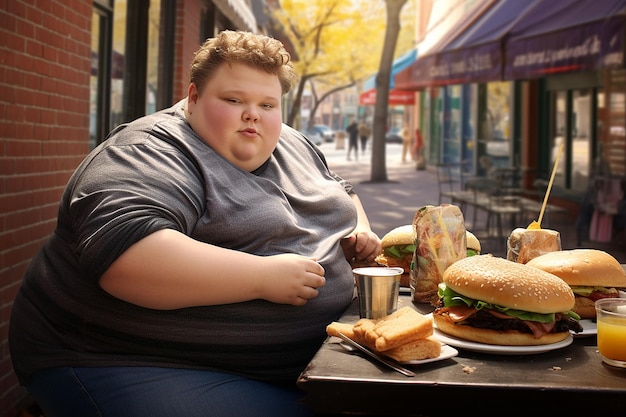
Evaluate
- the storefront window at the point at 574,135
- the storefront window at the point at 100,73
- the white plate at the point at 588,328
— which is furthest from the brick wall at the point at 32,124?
the storefront window at the point at 574,135

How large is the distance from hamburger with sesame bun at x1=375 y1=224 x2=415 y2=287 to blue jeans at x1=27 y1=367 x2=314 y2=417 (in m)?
0.89

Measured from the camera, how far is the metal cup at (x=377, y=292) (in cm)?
227

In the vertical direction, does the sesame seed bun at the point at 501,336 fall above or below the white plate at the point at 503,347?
above

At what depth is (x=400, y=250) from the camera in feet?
9.61

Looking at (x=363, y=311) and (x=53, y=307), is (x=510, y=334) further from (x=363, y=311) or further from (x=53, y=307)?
(x=53, y=307)

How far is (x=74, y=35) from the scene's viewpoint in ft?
15.2

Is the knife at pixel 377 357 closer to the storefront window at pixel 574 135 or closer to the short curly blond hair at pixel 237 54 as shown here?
the short curly blond hair at pixel 237 54

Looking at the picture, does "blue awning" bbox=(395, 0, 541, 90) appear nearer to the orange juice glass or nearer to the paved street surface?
the paved street surface

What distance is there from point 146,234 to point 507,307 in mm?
978

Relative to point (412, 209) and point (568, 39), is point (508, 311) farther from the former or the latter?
point (412, 209)

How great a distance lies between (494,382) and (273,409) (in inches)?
26.6

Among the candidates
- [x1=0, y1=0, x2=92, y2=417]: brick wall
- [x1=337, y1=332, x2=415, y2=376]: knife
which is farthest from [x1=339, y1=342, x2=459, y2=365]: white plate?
[x1=0, y1=0, x2=92, y2=417]: brick wall

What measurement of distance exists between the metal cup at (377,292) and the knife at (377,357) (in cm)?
28

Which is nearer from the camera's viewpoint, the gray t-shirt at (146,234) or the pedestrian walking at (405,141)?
the gray t-shirt at (146,234)
